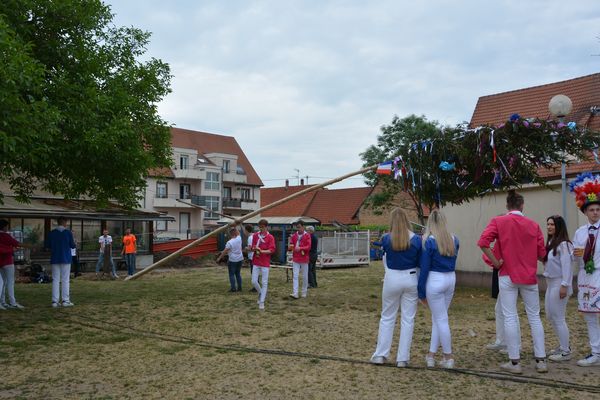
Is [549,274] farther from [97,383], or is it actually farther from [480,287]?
[480,287]

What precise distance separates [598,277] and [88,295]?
12.2 meters

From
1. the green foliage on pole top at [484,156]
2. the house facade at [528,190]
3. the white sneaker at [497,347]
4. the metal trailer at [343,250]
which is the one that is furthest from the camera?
the metal trailer at [343,250]

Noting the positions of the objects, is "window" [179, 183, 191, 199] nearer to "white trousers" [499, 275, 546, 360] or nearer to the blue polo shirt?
the blue polo shirt

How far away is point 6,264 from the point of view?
1145 cm

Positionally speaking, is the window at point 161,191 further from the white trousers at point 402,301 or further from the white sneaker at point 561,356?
the white sneaker at point 561,356

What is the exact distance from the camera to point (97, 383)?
20.3 feet

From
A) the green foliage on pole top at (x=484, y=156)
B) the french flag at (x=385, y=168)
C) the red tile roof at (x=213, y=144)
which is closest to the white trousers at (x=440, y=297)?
the green foliage on pole top at (x=484, y=156)

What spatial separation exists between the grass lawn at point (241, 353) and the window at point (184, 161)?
45877 millimetres

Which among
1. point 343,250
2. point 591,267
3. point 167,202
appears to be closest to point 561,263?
point 591,267

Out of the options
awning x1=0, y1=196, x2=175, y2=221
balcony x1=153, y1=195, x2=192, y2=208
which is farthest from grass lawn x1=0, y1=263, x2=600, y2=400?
balcony x1=153, y1=195, x2=192, y2=208

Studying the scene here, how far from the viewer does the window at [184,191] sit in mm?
58500

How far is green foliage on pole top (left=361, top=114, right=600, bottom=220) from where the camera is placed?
10.2 metres

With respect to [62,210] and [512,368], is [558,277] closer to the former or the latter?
[512,368]

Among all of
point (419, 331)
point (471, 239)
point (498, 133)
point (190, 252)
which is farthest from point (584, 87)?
point (190, 252)
